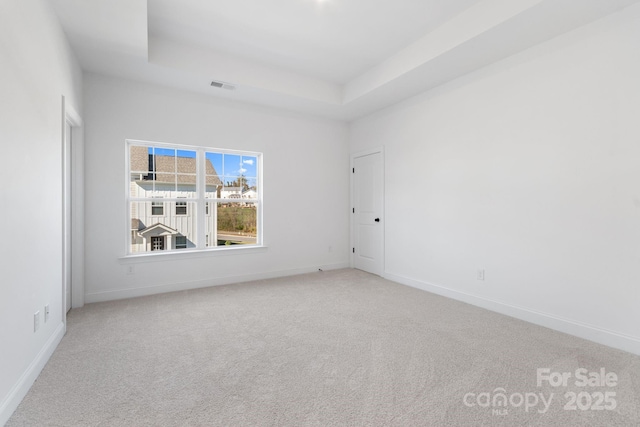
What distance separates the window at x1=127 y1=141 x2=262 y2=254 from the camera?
13.4ft

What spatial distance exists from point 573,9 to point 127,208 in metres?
4.97

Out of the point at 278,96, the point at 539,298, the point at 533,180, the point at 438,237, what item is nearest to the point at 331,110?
the point at 278,96

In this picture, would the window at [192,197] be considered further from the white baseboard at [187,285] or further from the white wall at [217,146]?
the white baseboard at [187,285]

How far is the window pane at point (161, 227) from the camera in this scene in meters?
4.07

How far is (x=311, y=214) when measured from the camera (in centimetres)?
531

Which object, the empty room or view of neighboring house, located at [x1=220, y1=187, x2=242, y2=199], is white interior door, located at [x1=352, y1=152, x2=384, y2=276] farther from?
view of neighboring house, located at [x1=220, y1=187, x2=242, y2=199]

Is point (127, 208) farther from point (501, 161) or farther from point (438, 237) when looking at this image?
point (501, 161)

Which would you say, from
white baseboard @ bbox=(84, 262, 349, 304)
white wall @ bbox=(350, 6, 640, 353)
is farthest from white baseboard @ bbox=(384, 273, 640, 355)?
white baseboard @ bbox=(84, 262, 349, 304)

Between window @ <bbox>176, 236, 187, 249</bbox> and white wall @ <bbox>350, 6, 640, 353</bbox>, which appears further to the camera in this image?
window @ <bbox>176, 236, 187, 249</bbox>

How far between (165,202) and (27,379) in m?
2.62

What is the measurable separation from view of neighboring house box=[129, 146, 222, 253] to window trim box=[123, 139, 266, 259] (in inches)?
1.9

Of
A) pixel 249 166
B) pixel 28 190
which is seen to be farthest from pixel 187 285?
pixel 28 190

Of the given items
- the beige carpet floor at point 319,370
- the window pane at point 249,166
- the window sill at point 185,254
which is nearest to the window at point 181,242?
the window sill at point 185,254

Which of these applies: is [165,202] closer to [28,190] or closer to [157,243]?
[157,243]
